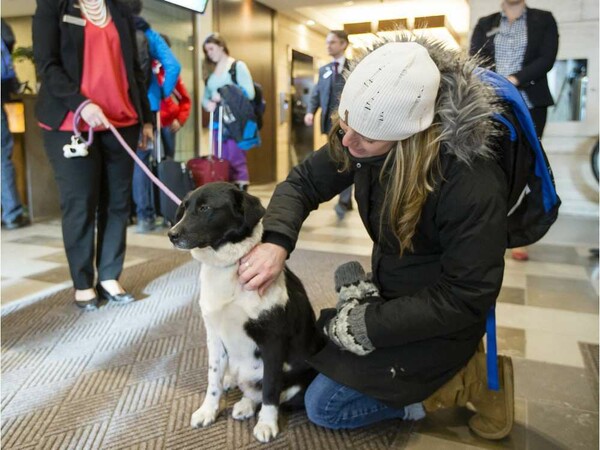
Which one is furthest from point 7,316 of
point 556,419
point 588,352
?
point 588,352

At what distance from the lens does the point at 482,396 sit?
1.48 metres

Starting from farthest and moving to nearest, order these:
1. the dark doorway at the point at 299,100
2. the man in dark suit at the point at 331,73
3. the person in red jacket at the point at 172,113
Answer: the dark doorway at the point at 299,100
the man in dark suit at the point at 331,73
the person in red jacket at the point at 172,113

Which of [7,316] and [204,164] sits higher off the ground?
[204,164]

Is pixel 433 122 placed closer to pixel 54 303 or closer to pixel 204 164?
pixel 54 303

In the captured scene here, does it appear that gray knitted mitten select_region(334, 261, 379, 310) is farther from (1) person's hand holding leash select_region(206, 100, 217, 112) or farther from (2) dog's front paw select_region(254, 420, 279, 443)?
(1) person's hand holding leash select_region(206, 100, 217, 112)

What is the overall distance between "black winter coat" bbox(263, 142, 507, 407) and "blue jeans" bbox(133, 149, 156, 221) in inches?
120

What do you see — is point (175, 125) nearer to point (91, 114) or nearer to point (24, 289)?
point (24, 289)

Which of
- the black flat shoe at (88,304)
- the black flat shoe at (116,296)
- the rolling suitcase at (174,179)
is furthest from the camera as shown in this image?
the rolling suitcase at (174,179)

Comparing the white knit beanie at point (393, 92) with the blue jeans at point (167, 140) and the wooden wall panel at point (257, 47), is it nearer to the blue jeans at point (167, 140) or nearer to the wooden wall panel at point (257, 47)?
the blue jeans at point (167, 140)

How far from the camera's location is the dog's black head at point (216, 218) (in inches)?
53.5

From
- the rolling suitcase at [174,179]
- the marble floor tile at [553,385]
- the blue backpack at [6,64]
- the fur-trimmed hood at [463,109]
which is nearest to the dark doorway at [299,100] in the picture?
the blue backpack at [6,64]

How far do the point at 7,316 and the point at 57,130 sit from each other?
2.97ft

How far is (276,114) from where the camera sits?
29.3 feet

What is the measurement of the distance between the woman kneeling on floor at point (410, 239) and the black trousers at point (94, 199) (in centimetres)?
121
